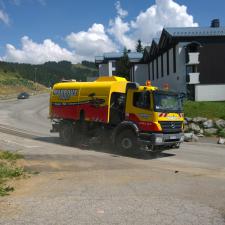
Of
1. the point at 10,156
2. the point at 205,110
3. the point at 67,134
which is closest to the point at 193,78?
the point at 205,110

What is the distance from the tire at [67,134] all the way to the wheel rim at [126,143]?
3398mm

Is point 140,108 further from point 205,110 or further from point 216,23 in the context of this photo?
point 216,23

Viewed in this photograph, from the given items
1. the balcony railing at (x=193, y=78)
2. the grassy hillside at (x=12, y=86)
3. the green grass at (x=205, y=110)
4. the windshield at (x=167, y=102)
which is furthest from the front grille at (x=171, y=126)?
the grassy hillside at (x=12, y=86)

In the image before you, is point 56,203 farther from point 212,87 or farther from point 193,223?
point 212,87

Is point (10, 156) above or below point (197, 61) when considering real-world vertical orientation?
below

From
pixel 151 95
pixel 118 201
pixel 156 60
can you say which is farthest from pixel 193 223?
pixel 156 60

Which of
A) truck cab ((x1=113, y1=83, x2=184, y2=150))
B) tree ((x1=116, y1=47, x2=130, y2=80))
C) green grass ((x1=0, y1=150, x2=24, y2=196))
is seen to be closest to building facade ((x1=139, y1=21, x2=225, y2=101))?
truck cab ((x1=113, y1=83, x2=184, y2=150))

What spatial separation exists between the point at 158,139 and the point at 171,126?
0.89m

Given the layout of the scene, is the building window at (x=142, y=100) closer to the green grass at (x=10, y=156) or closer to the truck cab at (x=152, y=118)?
the truck cab at (x=152, y=118)

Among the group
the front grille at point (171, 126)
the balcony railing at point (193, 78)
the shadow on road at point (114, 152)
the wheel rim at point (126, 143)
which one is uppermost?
the balcony railing at point (193, 78)

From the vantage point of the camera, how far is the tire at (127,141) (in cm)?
1546

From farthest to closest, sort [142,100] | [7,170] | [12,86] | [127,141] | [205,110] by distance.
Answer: [12,86] → [205,110] → [127,141] → [142,100] → [7,170]

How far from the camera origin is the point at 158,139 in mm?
14656

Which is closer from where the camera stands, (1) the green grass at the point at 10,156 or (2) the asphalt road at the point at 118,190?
(2) the asphalt road at the point at 118,190
